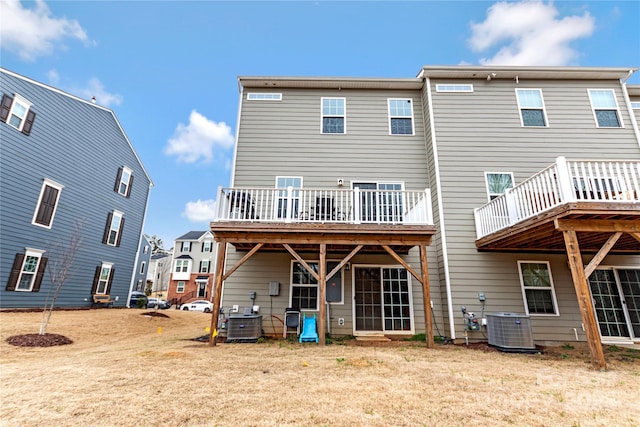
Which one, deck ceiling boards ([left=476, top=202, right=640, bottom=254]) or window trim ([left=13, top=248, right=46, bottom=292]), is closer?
deck ceiling boards ([left=476, top=202, right=640, bottom=254])

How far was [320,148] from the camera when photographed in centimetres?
919

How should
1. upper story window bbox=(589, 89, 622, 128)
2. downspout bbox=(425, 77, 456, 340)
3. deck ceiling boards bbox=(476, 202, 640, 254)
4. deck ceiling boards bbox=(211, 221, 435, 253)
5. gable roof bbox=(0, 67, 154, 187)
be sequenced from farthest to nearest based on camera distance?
gable roof bbox=(0, 67, 154, 187)
upper story window bbox=(589, 89, 622, 128)
downspout bbox=(425, 77, 456, 340)
deck ceiling boards bbox=(211, 221, 435, 253)
deck ceiling boards bbox=(476, 202, 640, 254)

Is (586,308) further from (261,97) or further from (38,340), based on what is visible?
(38,340)

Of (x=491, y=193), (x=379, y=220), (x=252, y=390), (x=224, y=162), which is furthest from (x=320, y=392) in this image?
(x=224, y=162)

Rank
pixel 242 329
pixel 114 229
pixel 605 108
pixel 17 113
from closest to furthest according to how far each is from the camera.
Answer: pixel 242 329
pixel 605 108
pixel 17 113
pixel 114 229

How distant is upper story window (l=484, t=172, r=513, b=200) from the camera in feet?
27.3

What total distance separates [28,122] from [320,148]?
11.1 metres

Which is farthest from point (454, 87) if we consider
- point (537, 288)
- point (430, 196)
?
point (537, 288)

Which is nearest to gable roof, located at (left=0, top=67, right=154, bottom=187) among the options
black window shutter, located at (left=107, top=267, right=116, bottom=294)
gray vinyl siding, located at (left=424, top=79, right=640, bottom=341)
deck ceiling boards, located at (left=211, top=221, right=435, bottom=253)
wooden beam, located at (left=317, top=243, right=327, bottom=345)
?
black window shutter, located at (left=107, top=267, right=116, bottom=294)

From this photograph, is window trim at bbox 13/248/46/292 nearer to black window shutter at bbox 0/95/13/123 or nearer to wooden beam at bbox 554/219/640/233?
black window shutter at bbox 0/95/13/123

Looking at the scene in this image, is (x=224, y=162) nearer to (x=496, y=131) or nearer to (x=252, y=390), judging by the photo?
(x=496, y=131)

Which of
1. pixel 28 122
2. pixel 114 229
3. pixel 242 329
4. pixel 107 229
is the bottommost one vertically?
pixel 242 329

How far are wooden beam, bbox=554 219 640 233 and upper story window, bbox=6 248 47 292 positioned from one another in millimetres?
15940

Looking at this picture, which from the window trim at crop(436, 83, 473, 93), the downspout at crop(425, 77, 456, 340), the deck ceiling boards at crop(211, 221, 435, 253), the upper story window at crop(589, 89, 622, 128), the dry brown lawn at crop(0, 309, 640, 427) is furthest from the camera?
the window trim at crop(436, 83, 473, 93)
